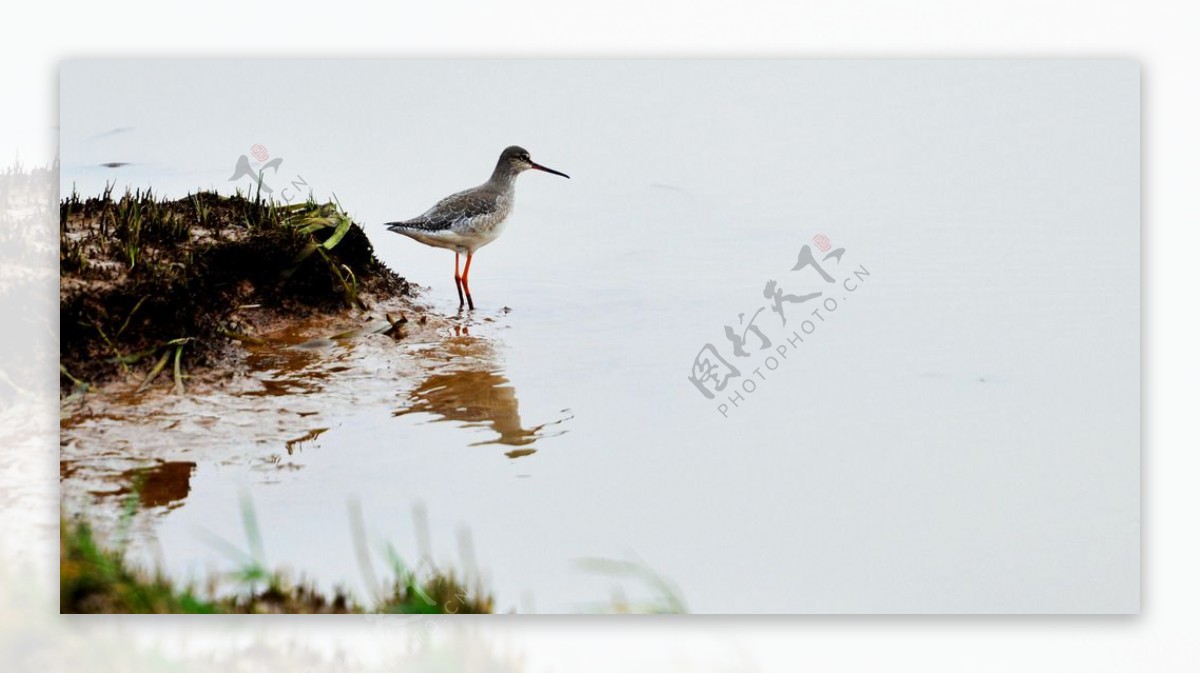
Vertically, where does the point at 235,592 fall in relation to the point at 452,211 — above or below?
below

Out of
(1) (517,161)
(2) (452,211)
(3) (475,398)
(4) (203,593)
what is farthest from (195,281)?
(4) (203,593)

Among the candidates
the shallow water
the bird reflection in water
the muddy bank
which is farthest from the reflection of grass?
the muddy bank

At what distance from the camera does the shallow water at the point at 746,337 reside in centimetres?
512

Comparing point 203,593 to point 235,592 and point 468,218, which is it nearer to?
point 235,592

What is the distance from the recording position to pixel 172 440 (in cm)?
529

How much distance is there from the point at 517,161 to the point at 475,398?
1.01m

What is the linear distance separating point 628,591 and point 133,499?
6.00 feet

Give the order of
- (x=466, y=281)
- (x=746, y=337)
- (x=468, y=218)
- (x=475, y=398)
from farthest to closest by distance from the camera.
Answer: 1. (x=466, y=281)
2. (x=468, y=218)
3. (x=475, y=398)
4. (x=746, y=337)

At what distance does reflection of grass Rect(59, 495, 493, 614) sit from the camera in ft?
15.7

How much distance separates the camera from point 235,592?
4.82m

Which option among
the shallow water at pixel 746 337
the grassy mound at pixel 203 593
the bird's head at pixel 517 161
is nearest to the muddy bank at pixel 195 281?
the shallow water at pixel 746 337

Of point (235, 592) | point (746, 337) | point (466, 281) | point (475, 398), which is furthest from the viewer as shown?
point (466, 281)

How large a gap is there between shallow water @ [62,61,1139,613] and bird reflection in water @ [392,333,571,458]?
22 mm

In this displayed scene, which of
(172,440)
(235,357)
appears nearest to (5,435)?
(172,440)
